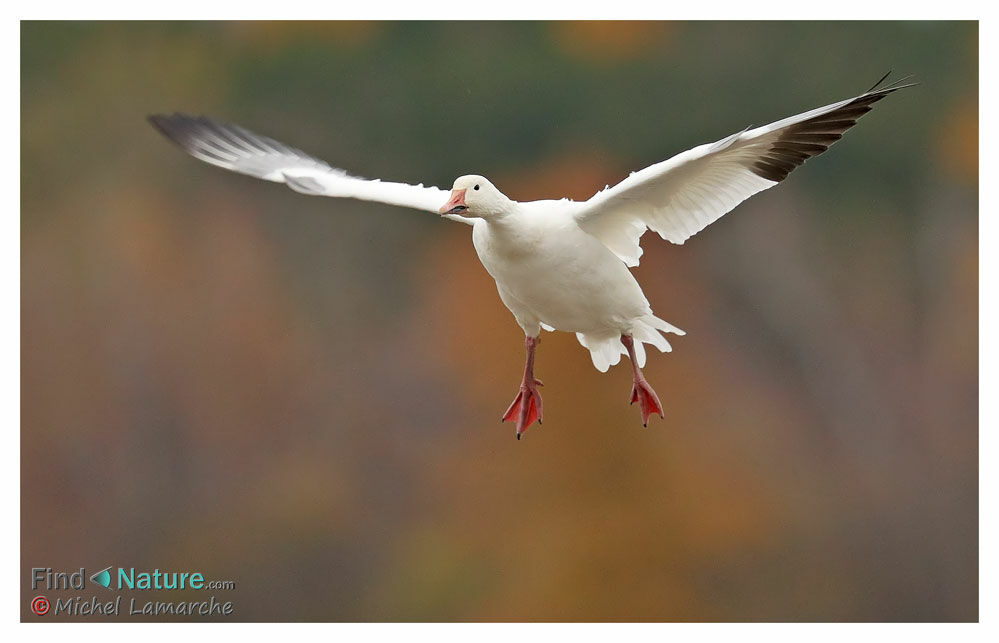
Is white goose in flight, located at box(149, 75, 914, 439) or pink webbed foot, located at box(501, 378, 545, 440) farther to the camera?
pink webbed foot, located at box(501, 378, 545, 440)

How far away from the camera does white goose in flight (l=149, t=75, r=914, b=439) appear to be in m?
5.41

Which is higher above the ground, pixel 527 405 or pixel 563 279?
pixel 563 279

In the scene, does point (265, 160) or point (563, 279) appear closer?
point (563, 279)

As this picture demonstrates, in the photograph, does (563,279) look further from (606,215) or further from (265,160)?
(265,160)

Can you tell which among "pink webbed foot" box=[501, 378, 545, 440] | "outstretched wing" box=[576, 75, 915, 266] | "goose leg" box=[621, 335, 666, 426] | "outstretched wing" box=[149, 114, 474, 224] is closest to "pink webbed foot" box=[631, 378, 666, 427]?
"goose leg" box=[621, 335, 666, 426]

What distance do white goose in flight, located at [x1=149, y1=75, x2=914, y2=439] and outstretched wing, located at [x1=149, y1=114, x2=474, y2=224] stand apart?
0.01m

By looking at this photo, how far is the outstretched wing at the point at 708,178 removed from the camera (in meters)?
5.27

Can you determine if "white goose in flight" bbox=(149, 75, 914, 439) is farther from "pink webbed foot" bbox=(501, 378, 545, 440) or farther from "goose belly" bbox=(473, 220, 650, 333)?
"pink webbed foot" bbox=(501, 378, 545, 440)

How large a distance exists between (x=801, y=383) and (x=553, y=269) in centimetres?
1013

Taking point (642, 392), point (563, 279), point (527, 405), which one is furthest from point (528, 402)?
point (563, 279)

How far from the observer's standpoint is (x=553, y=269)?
5.70 metres

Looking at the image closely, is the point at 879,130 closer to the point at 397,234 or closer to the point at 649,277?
the point at 649,277

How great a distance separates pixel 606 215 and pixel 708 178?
1.53 feet

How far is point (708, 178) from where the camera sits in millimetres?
5801
